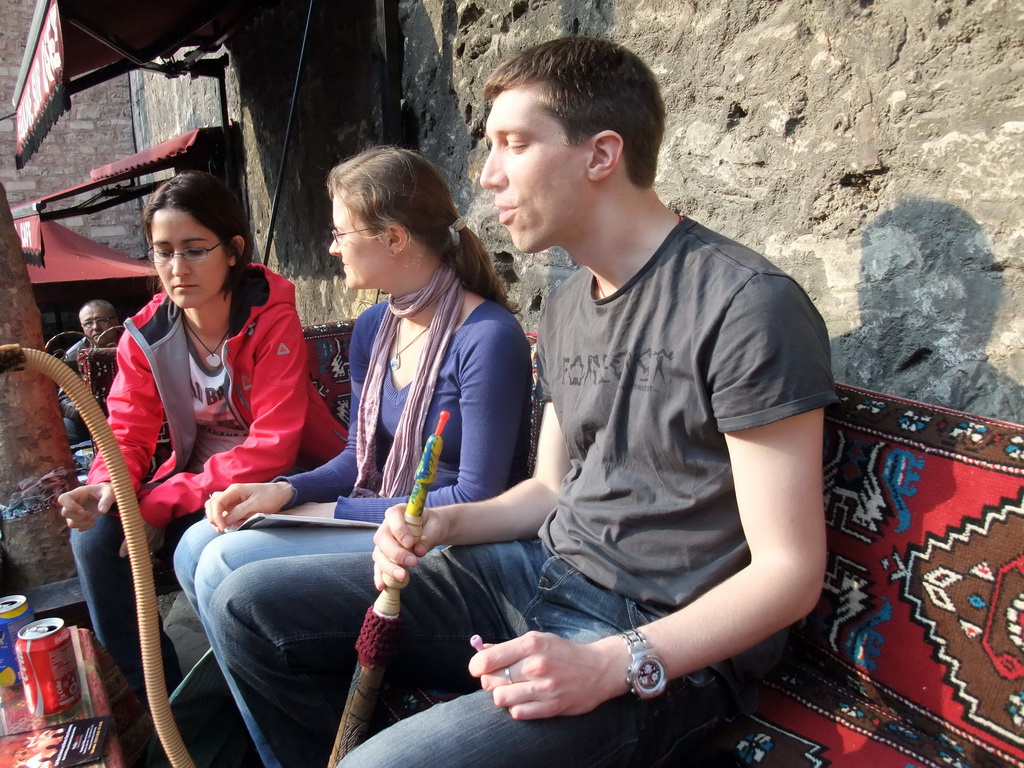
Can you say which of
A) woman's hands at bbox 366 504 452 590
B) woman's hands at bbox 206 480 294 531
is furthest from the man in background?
woman's hands at bbox 366 504 452 590

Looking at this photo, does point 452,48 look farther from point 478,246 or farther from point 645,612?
point 645,612

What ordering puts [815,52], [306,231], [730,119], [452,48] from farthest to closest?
[306,231] → [452,48] → [730,119] → [815,52]

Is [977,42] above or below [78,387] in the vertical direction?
above

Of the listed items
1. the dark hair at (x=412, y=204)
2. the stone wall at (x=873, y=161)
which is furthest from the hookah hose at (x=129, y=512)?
the stone wall at (x=873, y=161)

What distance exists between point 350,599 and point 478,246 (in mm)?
1076

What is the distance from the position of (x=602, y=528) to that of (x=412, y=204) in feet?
3.45

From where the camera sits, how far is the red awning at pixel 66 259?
720 centimetres

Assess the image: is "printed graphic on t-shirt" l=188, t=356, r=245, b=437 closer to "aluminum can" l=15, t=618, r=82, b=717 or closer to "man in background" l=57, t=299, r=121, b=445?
"aluminum can" l=15, t=618, r=82, b=717

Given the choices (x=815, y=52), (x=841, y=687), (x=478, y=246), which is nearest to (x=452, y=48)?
(x=478, y=246)

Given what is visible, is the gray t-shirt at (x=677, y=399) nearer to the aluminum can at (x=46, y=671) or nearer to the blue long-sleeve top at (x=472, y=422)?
the blue long-sleeve top at (x=472, y=422)

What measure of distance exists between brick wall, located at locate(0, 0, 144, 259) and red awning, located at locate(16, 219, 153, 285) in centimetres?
437

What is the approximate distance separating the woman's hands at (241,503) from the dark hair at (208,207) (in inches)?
31.8

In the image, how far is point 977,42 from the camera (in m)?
1.54

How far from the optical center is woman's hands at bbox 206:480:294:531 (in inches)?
73.9
